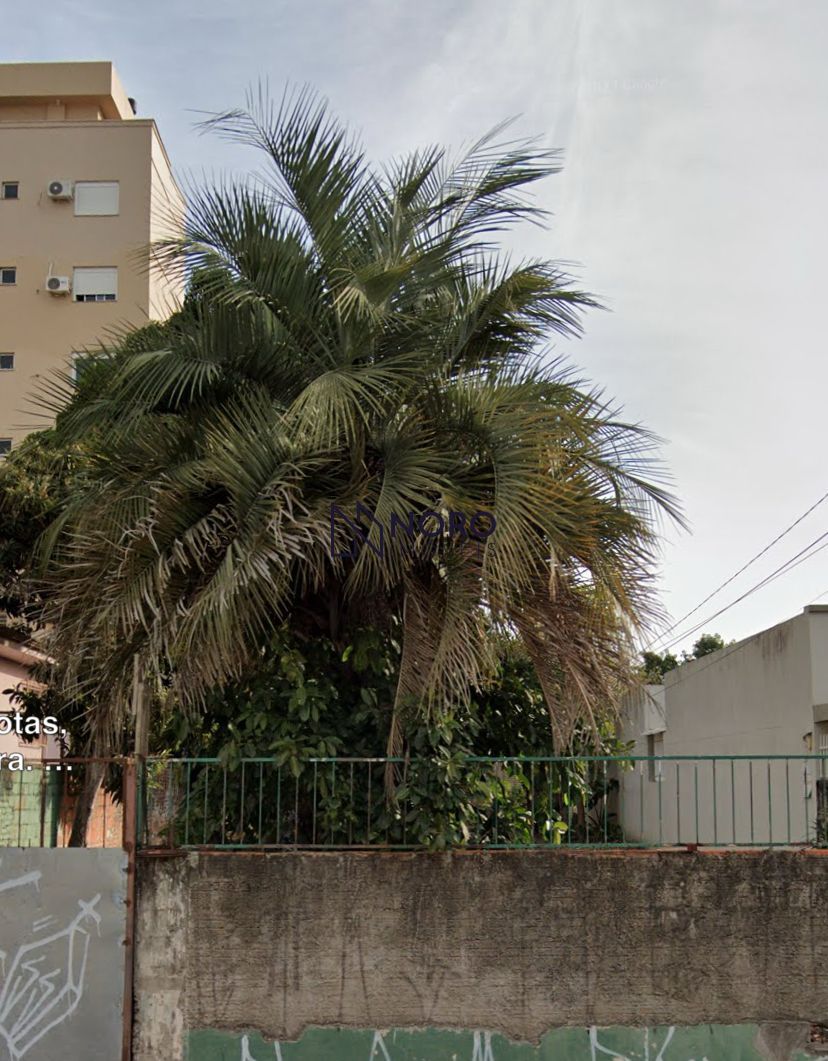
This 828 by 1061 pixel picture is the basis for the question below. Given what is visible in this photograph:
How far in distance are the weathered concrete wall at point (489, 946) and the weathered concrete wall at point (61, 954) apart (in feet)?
0.71

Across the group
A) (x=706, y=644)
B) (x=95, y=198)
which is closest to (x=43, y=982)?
(x=95, y=198)

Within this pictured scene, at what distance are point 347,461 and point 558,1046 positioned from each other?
364 cm

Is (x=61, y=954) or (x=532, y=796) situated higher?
(x=532, y=796)

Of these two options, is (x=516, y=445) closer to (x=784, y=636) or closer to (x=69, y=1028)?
(x=69, y=1028)

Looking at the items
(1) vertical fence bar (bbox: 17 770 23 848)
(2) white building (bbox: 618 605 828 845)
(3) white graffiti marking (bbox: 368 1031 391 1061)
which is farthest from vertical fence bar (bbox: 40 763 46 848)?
(2) white building (bbox: 618 605 828 845)

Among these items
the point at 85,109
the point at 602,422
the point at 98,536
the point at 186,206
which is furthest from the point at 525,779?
the point at 85,109

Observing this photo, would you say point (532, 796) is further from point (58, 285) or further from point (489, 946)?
point (58, 285)

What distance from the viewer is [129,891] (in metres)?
7.00

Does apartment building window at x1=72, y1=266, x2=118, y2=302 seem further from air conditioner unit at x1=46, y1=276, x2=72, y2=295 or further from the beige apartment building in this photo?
air conditioner unit at x1=46, y1=276, x2=72, y2=295

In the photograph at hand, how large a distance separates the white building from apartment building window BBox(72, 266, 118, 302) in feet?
50.4

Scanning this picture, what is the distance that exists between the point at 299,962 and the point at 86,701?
4870 millimetres

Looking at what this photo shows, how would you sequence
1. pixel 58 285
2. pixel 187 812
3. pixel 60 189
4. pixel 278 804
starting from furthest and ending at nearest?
pixel 60 189, pixel 58 285, pixel 187 812, pixel 278 804

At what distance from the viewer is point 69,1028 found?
696 cm

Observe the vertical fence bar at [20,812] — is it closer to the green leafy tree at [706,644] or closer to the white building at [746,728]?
the white building at [746,728]
